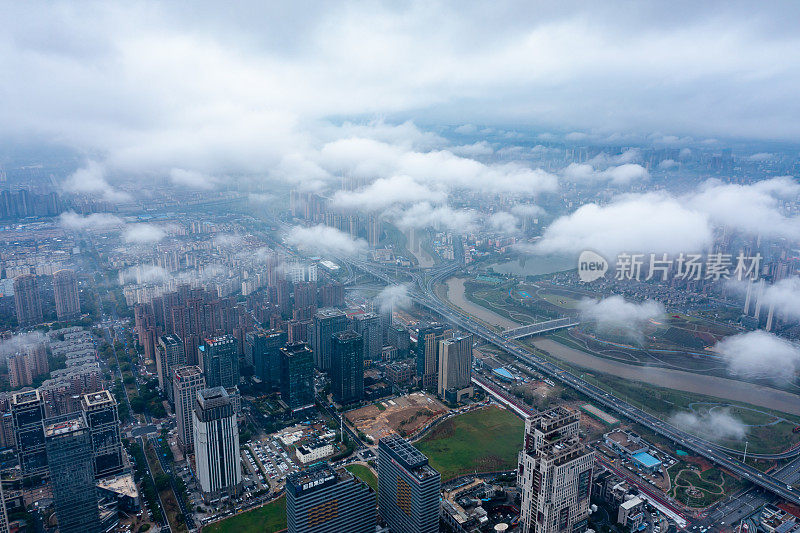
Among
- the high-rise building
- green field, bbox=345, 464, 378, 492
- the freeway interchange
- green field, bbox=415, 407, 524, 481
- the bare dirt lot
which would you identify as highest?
the high-rise building

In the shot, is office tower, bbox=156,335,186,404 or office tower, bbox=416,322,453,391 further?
office tower, bbox=416,322,453,391

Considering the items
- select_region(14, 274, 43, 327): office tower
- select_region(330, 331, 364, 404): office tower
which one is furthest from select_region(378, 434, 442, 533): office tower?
select_region(14, 274, 43, 327): office tower

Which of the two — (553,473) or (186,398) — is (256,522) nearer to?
(186,398)

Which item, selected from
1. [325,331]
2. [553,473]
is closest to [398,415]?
[325,331]

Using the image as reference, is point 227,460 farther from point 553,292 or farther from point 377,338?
point 553,292

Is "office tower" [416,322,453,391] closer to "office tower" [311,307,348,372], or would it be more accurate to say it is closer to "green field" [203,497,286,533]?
"office tower" [311,307,348,372]

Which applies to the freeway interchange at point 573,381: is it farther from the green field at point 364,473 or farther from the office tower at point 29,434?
the office tower at point 29,434

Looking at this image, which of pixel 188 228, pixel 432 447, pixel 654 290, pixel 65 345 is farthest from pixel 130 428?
pixel 654 290
